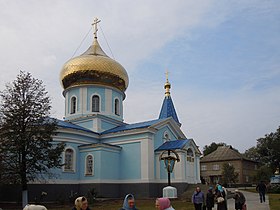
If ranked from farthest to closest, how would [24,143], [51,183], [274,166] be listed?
[274,166] → [51,183] → [24,143]

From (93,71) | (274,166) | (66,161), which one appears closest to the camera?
(66,161)

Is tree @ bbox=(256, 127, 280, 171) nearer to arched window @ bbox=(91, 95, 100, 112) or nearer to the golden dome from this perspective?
the golden dome

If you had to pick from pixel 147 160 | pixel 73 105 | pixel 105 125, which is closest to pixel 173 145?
pixel 147 160

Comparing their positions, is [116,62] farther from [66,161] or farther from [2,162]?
[2,162]

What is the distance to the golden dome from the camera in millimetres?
27297

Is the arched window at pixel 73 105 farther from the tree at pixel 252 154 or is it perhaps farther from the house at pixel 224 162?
the tree at pixel 252 154

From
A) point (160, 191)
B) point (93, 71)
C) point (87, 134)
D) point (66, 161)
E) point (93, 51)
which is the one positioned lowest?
point (160, 191)

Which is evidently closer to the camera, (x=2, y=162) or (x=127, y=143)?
(x=2, y=162)

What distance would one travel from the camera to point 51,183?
22.5m

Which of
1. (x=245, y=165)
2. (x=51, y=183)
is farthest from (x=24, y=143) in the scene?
(x=245, y=165)

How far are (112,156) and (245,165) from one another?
120 ft

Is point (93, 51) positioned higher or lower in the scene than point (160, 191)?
higher

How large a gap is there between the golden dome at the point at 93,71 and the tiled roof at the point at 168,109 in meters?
7.28

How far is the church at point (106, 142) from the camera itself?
23.9 metres
